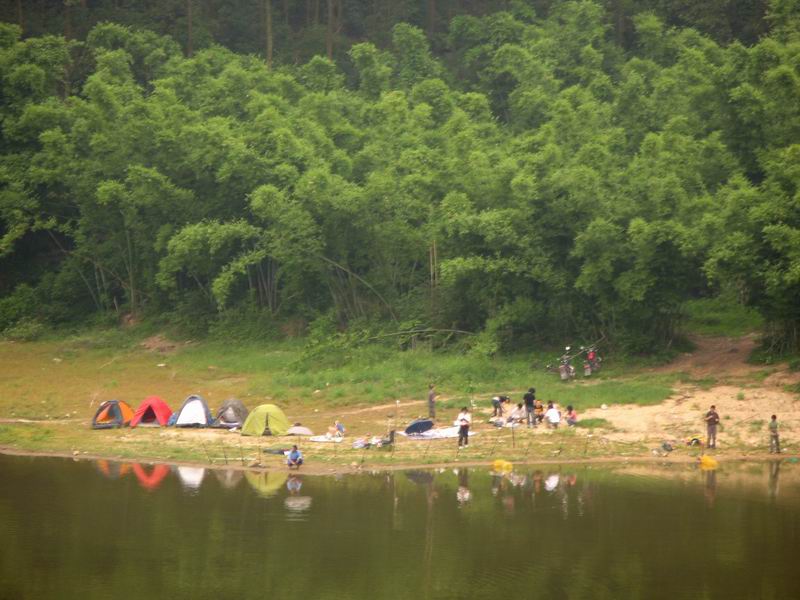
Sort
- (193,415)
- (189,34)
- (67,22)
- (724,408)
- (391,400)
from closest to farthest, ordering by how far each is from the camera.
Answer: (724,408), (193,415), (391,400), (67,22), (189,34)

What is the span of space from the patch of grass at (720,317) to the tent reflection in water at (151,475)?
1936cm

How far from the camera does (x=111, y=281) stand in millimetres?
51406

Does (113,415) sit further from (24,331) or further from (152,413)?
(24,331)

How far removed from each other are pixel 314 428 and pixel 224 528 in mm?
9945

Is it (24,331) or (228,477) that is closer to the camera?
(228,477)

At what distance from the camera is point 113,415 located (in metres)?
35.7

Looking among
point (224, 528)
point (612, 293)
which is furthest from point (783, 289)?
point (224, 528)

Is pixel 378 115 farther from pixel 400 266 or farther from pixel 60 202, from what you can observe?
pixel 60 202

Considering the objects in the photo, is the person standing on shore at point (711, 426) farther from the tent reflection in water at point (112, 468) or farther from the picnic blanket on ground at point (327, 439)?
the tent reflection in water at point (112, 468)

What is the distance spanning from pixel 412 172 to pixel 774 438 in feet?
63.2

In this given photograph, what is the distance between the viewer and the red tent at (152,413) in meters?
35.4

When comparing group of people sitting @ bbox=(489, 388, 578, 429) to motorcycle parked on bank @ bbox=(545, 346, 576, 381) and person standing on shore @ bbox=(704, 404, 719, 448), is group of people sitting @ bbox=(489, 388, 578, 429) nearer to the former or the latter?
motorcycle parked on bank @ bbox=(545, 346, 576, 381)

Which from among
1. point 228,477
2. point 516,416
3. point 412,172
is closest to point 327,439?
point 228,477

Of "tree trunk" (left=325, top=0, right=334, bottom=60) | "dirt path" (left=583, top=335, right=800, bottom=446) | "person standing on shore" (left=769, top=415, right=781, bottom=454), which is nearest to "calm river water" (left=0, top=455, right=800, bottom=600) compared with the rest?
"person standing on shore" (left=769, top=415, right=781, bottom=454)
